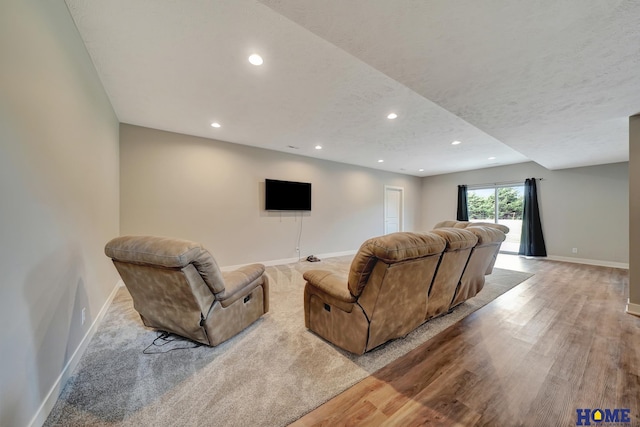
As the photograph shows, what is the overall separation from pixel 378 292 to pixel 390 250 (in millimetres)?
352

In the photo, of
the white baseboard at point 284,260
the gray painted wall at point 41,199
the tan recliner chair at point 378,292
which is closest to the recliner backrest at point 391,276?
the tan recliner chair at point 378,292

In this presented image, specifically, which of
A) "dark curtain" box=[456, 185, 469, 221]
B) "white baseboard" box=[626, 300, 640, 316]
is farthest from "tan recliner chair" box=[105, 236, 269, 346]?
"dark curtain" box=[456, 185, 469, 221]

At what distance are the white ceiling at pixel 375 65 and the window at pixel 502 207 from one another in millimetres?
2943

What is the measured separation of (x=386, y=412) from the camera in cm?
132

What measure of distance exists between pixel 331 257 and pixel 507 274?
3.66 m

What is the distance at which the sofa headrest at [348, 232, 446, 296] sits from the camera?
1501mm

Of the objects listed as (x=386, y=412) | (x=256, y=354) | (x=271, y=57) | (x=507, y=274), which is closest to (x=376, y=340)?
(x=386, y=412)

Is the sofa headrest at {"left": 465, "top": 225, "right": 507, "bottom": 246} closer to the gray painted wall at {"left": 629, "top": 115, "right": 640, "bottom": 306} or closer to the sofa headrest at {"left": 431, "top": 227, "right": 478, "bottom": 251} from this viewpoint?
the sofa headrest at {"left": 431, "top": 227, "right": 478, "bottom": 251}

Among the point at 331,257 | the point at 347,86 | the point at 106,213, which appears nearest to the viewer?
the point at 347,86

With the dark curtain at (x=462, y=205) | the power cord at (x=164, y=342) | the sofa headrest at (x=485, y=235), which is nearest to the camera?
the power cord at (x=164, y=342)

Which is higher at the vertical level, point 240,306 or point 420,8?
point 420,8

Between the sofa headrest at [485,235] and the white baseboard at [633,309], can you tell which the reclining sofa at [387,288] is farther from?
the white baseboard at [633,309]

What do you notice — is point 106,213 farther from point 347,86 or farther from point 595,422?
point 595,422

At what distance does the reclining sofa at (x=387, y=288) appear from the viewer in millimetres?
1590
